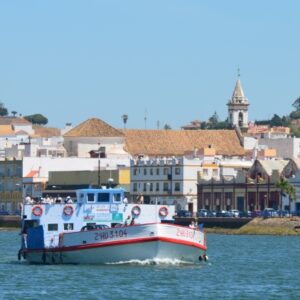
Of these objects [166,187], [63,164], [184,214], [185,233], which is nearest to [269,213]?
[184,214]

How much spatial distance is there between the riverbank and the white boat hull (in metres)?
62.2

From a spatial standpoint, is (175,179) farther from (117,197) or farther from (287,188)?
(117,197)

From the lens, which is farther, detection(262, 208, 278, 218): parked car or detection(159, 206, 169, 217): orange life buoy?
detection(262, 208, 278, 218): parked car

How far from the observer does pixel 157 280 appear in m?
72.1

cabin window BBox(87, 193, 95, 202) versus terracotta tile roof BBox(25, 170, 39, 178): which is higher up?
terracotta tile roof BBox(25, 170, 39, 178)

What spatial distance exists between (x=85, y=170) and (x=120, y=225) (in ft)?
346

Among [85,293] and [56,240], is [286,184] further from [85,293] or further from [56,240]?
[85,293]

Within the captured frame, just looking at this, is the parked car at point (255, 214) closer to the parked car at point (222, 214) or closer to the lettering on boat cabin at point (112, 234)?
the parked car at point (222, 214)

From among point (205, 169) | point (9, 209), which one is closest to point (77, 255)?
point (205, 169)

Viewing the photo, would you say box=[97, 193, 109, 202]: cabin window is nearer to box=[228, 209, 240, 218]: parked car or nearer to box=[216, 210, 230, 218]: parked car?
box=[228, 209, 240, 218]: parked car

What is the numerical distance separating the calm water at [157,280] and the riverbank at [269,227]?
5207 centimetres

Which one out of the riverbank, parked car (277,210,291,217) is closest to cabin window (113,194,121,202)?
the riverbank

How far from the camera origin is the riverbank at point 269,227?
144000 millimetres

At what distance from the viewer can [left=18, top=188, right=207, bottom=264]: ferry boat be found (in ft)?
259
